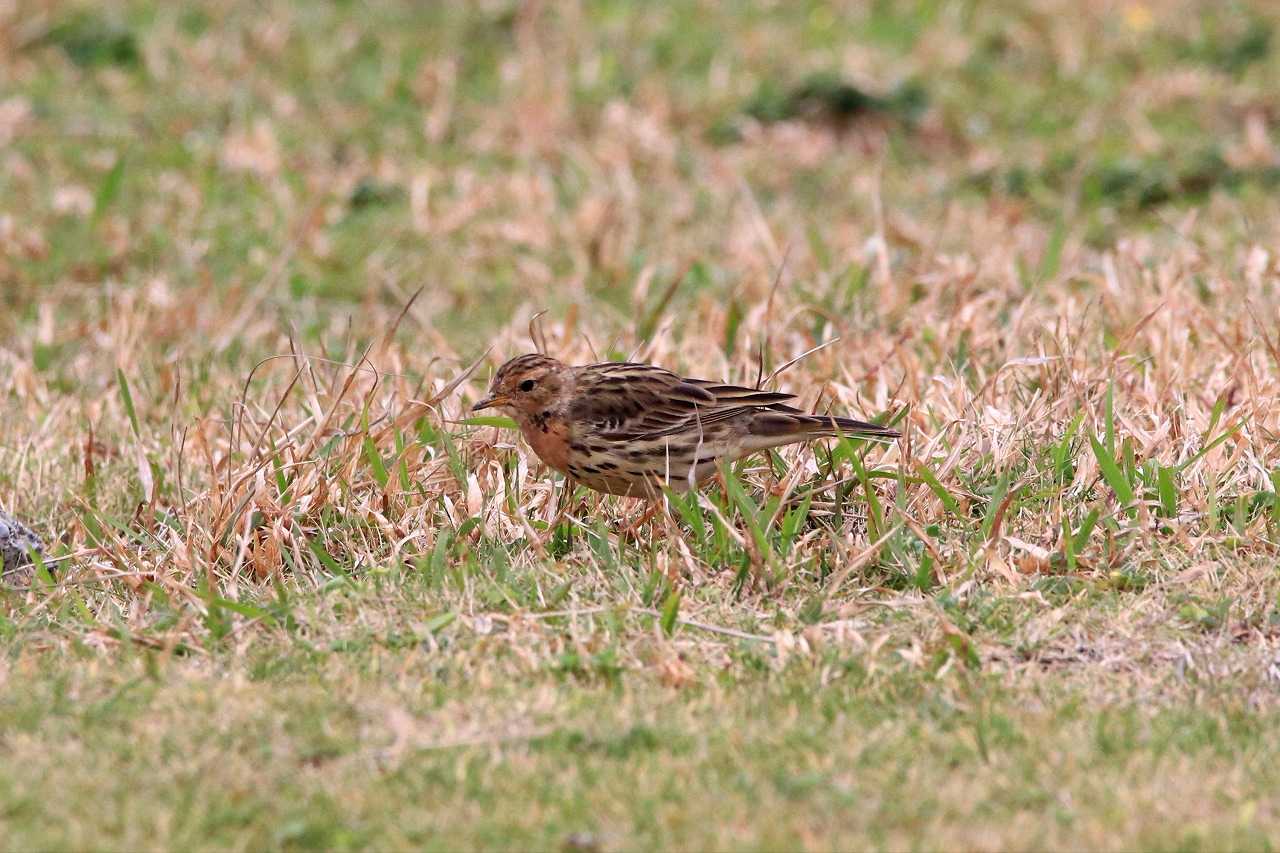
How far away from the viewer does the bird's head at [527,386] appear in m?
5.95

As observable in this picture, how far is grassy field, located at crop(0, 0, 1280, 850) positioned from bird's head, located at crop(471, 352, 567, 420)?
0.21 metres

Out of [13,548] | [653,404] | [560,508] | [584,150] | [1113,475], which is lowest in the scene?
[13,548]

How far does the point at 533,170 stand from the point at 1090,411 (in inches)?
212

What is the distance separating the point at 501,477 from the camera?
19.6 ft

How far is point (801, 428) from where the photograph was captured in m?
5.75

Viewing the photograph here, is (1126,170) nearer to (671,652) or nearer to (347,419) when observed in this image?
(347,419)

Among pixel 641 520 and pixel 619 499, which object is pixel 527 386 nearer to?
pixel 619 499

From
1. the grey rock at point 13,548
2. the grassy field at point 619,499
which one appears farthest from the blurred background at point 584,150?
the grey rock at point 13,548

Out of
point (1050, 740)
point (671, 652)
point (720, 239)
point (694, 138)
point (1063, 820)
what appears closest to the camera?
point (1063, 820)

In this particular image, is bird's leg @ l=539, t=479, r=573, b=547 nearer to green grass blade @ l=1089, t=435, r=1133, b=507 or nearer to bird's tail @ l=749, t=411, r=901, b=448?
bird's tail @ l=749, t=411, r=901, b=448

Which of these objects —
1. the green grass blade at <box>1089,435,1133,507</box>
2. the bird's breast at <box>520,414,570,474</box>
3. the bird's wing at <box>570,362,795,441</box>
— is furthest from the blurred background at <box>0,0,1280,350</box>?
the green grass blade at <box>1089,435,1133,507</box>

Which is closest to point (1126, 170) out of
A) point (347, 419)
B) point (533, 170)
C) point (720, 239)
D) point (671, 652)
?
point (720, 239)

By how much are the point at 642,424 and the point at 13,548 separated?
199 cm

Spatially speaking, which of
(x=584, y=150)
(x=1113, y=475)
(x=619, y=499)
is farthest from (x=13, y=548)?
(x=584, y=150)
